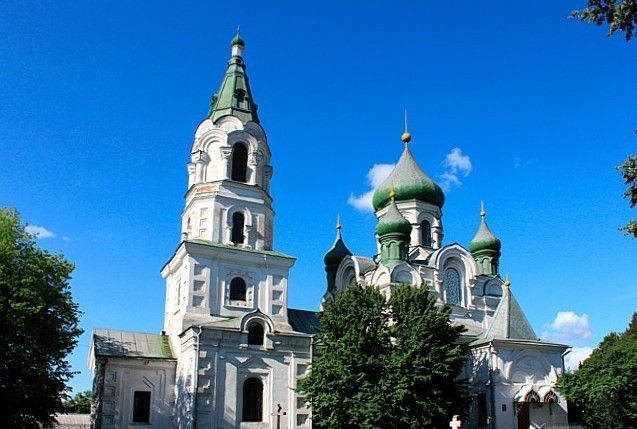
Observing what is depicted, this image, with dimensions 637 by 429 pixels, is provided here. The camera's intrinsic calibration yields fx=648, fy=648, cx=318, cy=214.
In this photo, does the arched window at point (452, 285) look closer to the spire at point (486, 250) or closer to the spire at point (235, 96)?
the spire at point (486, 250)

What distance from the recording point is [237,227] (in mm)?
29781

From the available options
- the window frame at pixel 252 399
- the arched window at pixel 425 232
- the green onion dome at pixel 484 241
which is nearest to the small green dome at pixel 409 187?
the arched window at pixel 425 232

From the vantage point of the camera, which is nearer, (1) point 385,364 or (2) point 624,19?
(2) point 624,19

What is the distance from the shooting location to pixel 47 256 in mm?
23984

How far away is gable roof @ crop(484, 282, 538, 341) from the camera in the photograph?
Result: 97.7 feet

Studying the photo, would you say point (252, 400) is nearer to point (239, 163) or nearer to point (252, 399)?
point (252, 399)

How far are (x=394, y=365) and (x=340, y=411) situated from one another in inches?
105

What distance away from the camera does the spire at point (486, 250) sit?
3706 centimetres

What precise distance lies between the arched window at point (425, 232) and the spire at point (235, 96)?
11.6m

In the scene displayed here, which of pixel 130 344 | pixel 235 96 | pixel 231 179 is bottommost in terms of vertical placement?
pixel 130 344

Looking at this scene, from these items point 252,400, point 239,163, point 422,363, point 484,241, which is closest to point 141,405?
point 252,400

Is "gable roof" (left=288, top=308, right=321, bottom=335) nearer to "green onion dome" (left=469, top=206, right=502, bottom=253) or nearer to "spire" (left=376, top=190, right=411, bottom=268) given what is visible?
"spire" (left=376, top=190, right=411, bottom=268)

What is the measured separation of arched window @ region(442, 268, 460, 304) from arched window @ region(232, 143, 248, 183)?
11.9 meters

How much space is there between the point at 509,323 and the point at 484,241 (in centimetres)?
835
